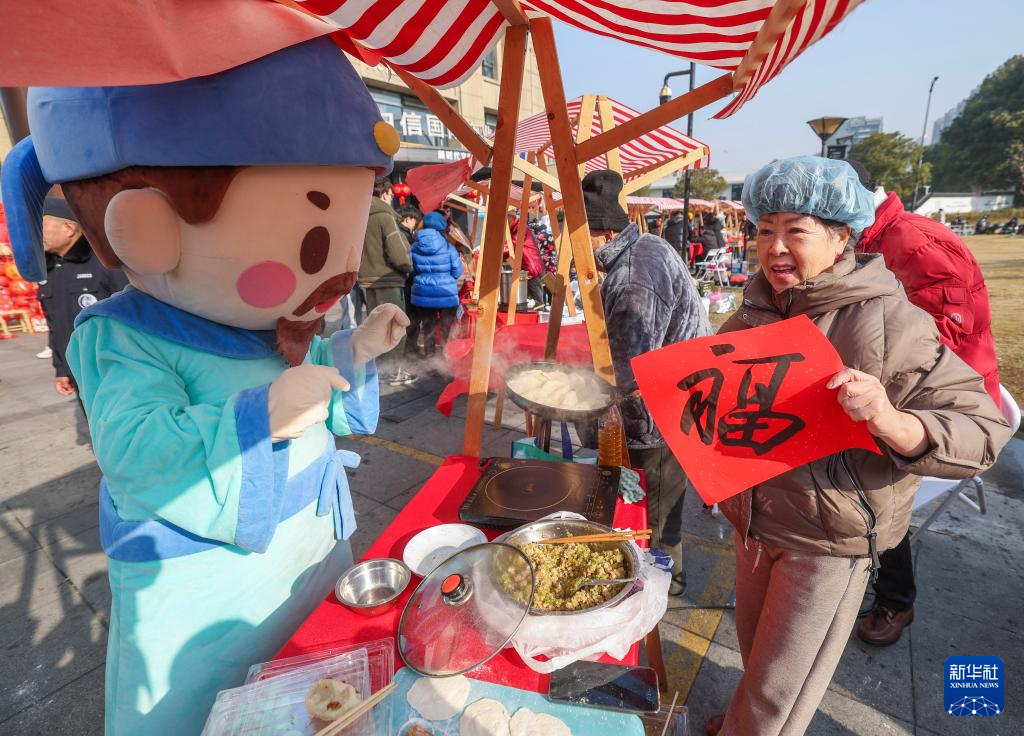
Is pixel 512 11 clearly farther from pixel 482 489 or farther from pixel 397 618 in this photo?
pixel 397 618

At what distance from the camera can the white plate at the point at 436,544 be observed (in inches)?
63.4

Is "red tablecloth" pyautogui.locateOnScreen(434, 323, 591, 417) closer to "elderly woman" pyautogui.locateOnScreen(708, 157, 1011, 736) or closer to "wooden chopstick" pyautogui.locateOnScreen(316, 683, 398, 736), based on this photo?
"elderly woman" pyautogui.locateOnScreen(708, 157, 1011, 736)

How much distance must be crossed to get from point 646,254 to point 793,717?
221cm

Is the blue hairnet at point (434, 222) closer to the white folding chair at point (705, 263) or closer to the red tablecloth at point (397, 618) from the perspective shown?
the red tablecloth at point (397, 618)

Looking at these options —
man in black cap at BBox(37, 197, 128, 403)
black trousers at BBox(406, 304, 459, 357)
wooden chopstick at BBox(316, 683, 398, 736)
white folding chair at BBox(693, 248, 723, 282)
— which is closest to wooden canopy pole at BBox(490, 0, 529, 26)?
wooden chopstick at BBox(316, 683, 398, 736)

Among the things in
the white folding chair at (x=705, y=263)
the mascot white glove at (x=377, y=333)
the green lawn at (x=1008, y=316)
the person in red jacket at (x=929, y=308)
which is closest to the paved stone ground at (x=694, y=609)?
the person in red jacket at (x=929, y=308)

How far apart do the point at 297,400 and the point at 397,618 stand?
2.44 feet

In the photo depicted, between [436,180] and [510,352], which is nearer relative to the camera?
[510,352]

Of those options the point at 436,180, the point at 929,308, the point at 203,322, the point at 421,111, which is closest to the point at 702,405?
the point at 203,322

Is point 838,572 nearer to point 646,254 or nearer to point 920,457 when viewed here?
point 920,457

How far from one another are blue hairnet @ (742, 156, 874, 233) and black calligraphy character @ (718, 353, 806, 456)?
1.73ft

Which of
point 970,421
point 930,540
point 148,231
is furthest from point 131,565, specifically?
point 930,540

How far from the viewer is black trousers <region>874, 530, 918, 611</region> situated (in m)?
2.55

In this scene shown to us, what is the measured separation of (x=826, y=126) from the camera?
10.1 m
